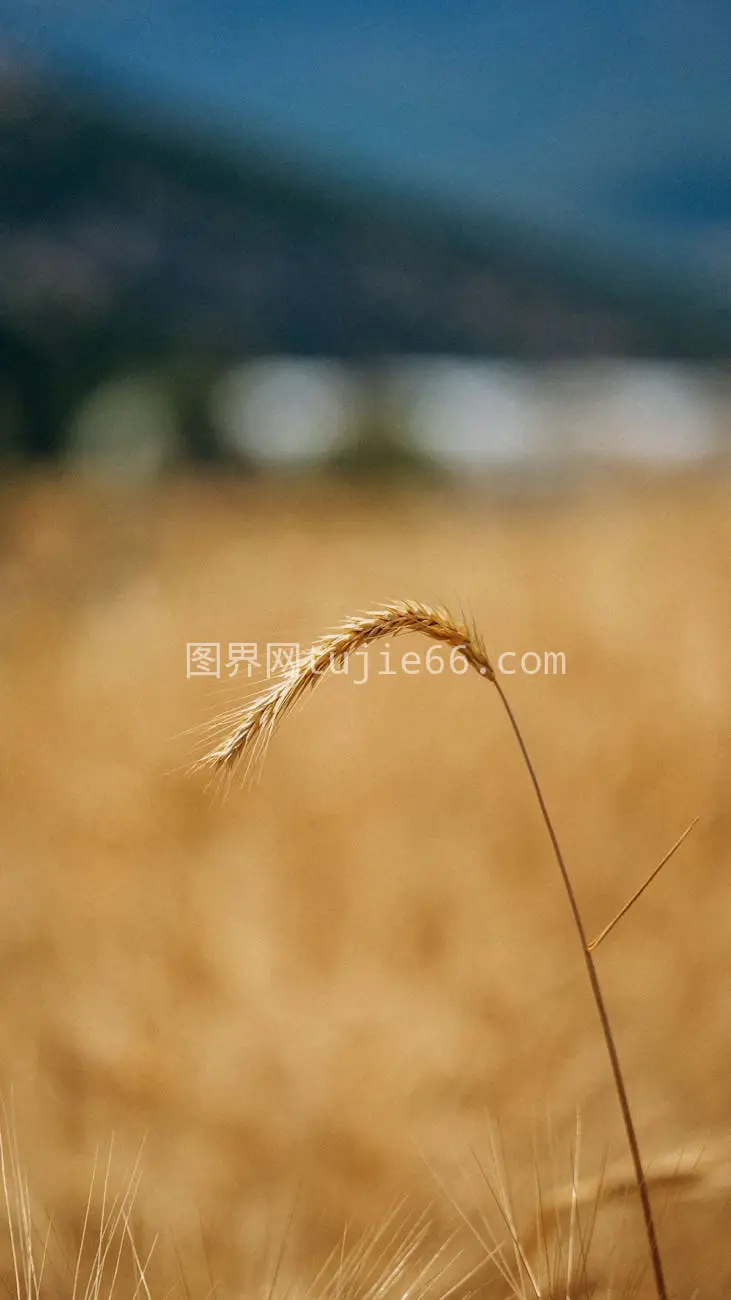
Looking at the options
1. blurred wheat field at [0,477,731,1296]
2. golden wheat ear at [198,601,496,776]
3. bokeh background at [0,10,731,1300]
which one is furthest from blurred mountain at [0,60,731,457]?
golden wheat ear at [198,601,496,776]

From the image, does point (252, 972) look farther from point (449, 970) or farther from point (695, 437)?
point (695, 437)

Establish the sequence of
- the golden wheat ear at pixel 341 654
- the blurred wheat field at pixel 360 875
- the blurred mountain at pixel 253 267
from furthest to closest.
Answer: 1. the blurred mountain at pixel 253 267
2. the blurred wheat field at pixel 360 875
3. the golden wheat ear at pixel 341 654

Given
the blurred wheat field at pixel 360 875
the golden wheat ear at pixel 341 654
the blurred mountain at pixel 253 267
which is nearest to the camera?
the golden wheat ear at pixel 341 654

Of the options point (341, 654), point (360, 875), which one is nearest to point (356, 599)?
point (360, 875)

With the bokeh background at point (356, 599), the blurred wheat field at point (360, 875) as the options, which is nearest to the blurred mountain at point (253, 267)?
the bokeh background at point (356, 599)

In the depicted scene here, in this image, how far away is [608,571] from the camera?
3.40ft

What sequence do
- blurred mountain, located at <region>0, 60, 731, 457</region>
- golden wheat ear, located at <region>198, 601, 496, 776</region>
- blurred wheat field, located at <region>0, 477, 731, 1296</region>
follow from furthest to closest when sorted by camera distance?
blurred mountain, located at <region>0, 60, 731, 457</region> < blurred wheat field, located at <region>0, 477, 731, 1296</region> < golden wheat ear, located at <region>198, 601, 496, 776</region>

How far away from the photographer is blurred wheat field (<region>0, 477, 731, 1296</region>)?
70 centimetres

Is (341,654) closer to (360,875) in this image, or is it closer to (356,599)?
(360,875)

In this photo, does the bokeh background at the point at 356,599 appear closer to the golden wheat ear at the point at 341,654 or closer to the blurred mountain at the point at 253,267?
the blurred mountain at the point at 253,267

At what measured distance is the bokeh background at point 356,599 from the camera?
27.8 inches

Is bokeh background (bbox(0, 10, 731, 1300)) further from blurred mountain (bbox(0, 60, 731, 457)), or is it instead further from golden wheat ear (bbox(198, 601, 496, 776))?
golden wheat ear (bbox(198, 601, 496, 776))

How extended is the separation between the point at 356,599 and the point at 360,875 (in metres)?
0.33

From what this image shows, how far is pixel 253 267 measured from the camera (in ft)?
3.44
